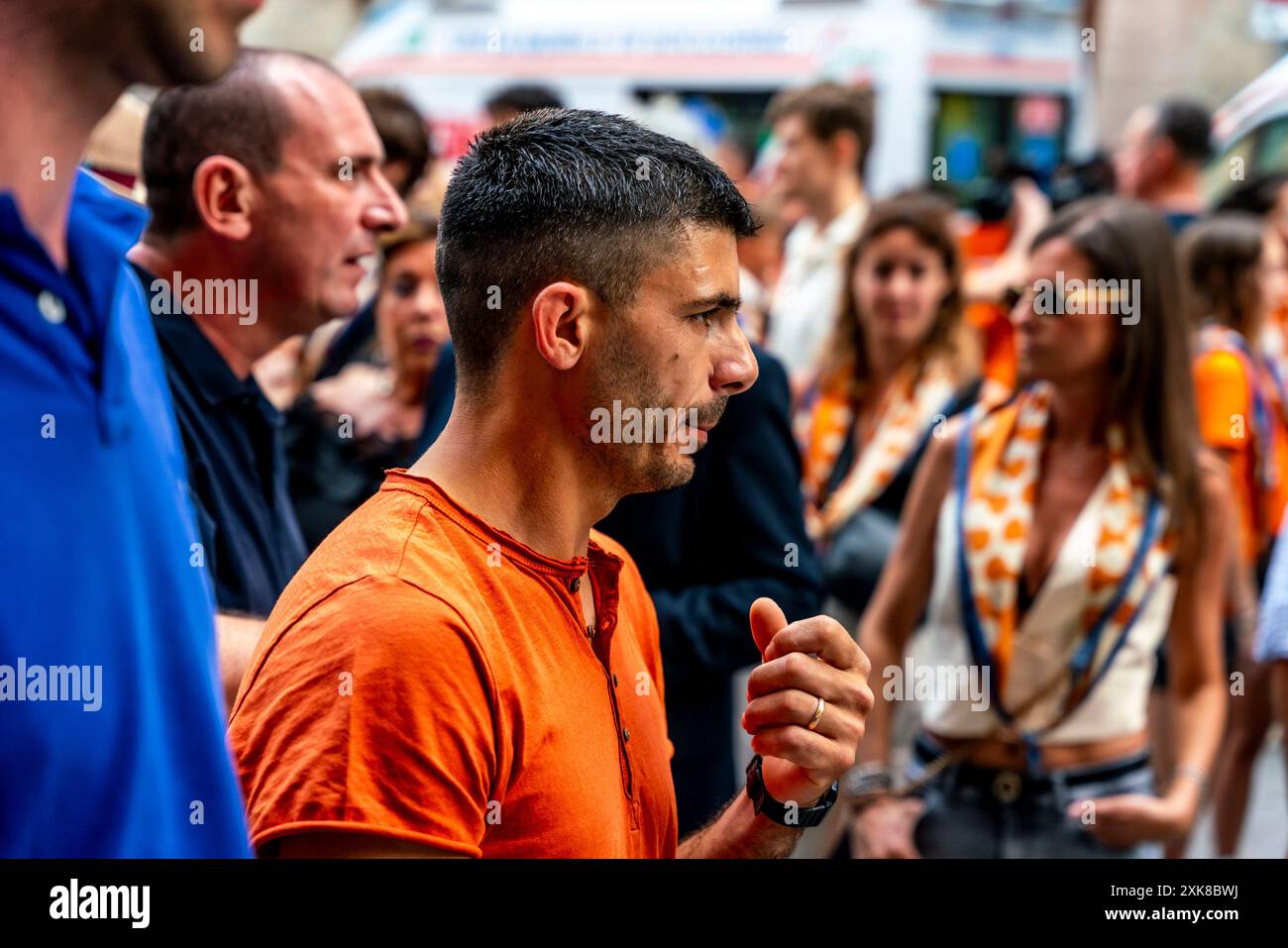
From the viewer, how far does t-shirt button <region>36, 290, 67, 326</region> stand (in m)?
1.06

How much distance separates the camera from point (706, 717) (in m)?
2.37

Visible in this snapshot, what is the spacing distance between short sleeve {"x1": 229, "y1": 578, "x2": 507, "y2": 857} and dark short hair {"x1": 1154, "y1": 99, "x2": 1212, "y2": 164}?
4641mm

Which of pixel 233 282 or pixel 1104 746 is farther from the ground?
pixel 233 282

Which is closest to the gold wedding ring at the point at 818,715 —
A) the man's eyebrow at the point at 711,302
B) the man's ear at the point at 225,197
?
the man's eyebrow at the point at 711,302

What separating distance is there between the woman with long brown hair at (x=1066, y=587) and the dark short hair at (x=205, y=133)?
4.66ft

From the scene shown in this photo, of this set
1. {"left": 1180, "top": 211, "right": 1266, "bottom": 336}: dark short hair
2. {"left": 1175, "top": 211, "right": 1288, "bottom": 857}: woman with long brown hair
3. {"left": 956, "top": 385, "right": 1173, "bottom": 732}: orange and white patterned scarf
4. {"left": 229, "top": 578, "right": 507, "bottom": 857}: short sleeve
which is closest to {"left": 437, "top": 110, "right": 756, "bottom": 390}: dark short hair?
{"left": 229, "top": 578, "right": 507, "bottom": 857}: short sleeve

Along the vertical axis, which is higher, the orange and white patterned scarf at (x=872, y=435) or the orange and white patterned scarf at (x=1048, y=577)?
the orange and white patterned scarf at (x=872, y=435)

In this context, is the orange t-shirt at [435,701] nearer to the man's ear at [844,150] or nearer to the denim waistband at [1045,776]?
the denim waistband at [1045,776]

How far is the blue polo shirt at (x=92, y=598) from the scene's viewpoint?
41.5 inches

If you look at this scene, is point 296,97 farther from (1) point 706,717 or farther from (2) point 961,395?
(2) point 961,395

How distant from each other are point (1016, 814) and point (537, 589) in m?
1.49

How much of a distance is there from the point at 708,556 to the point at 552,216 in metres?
1.15

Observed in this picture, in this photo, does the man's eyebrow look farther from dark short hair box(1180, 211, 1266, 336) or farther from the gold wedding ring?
dark short hair box(1180, 211, 1266, 336)
